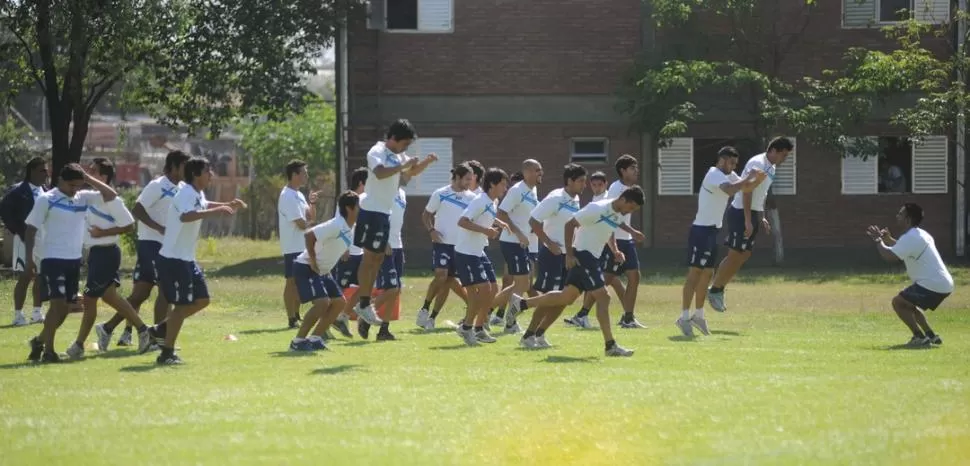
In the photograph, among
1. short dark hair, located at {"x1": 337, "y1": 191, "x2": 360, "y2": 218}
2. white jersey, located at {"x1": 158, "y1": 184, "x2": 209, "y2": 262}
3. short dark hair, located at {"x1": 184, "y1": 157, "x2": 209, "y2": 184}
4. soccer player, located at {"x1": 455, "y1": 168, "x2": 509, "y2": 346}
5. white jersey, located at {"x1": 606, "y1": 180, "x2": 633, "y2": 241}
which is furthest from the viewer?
white jersey, located at {"x1": 606, "y1": 180, "x2": 633, "y2": 241}

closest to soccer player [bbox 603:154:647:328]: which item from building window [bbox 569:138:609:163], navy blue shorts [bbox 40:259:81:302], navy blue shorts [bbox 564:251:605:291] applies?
navy blue shorts [bbox 564:251:605:291]

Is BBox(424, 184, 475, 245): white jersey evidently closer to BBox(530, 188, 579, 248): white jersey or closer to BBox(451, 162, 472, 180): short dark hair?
BBox(451, 162, 472, 180): short dark hair

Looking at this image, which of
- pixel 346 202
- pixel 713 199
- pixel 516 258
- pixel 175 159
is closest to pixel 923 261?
pixel 713 199

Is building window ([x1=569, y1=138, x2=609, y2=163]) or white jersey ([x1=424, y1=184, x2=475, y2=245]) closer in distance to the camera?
white jersey ([x1=424, y1=184, x2=475, y2=245])

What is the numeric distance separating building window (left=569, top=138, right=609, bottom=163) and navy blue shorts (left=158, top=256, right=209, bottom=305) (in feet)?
77.9

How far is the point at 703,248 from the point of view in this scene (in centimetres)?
1862

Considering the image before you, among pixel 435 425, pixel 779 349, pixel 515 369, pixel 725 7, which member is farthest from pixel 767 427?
pixel 725 7

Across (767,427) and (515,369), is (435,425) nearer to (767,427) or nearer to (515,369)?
(767,427)

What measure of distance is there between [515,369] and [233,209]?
290 cm

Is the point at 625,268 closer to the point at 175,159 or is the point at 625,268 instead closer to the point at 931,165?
the point at 175,159

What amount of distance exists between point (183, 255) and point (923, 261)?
24.5 feet

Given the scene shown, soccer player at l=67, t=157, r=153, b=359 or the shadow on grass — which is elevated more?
soccer player at l=67, t=157, r=153, b=359

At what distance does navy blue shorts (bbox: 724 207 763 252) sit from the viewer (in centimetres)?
1909

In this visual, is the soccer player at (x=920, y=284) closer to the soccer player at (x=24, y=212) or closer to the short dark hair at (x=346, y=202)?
the short dark hair at (x=346, y=202)
